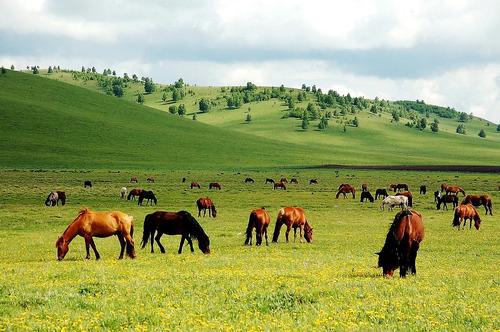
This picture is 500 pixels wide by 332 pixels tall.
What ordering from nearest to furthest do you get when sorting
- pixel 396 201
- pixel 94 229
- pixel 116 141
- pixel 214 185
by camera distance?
pixel 94 229
pixel 396 201
pixel 214 185
pixel 116 141

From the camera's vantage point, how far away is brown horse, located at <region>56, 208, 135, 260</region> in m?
22.0

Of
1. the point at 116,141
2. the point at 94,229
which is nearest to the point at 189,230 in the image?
the point at 94,229

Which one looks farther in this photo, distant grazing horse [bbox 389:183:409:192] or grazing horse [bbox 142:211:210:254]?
distant grazing horse [bbox 389:183:409:192]

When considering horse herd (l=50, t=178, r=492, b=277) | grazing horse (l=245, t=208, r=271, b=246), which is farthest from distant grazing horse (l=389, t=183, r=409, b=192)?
grazing horse (l=245, t=208, r=271, b=246)

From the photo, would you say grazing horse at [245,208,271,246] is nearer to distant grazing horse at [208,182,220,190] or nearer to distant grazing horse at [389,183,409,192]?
distant grazing horse at [208,182,220,190]

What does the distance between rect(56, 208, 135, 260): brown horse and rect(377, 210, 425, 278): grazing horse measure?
401 inches

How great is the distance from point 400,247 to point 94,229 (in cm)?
1159

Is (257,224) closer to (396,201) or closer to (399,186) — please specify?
(396,201)

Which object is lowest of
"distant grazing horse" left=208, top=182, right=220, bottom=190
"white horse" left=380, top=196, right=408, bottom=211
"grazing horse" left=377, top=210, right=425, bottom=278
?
"distant grazing horse" left=208, top=182, right=220, bottom=190

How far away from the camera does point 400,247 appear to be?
1742 cm

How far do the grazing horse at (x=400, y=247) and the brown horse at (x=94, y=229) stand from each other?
33.4 ft

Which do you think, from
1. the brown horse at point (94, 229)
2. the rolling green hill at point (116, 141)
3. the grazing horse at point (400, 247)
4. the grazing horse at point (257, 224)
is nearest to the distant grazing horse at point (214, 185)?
the grazing horse at point (257, 224)

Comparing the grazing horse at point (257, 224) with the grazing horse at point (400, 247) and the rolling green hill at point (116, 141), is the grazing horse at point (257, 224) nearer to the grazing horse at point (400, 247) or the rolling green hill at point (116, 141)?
the grazing horse at point (400, 247)

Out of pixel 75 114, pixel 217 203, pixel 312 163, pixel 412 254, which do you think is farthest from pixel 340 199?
pixel 75 114
